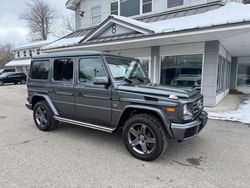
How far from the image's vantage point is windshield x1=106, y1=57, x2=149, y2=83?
4344 millimetres

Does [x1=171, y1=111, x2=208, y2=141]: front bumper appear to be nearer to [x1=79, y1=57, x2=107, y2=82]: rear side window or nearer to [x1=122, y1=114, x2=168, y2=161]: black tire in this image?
[x1=122, y1=114, x2=168, y2=161]: black tire

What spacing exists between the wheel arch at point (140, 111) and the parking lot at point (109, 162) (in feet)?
2.14

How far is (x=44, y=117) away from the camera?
218 inches

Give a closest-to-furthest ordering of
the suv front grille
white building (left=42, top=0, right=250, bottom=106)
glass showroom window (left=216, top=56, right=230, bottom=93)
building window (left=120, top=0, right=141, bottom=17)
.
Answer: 1. the suv front grille
2. white building (left=42, top=0, right=250, bottom=106)
3. glass showroom window (left=216, top=56, right=230, bottom=93)
4. building window (left=120, top=0, right=141, bottom=17)

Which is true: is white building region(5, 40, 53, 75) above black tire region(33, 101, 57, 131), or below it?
above

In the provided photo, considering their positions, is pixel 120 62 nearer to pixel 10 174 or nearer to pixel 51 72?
pixel 51 72

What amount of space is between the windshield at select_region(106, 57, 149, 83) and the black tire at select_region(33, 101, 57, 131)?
7.40ft

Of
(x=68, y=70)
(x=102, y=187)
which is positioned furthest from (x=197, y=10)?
(x=102, y=187)

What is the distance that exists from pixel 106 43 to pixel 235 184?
8611 mm

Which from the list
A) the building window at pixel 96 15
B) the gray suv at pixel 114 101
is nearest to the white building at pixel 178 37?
the building window at pixel 96 15

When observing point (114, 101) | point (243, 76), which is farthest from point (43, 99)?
point (243, 76)

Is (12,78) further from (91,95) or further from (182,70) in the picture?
(91,95)

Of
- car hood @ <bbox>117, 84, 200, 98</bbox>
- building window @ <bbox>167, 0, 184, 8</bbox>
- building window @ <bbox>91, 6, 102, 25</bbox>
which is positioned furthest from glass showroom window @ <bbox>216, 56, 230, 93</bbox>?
building window @ <bbox>91, 6, 102, 25</bbox>

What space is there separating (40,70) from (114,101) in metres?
2.78
